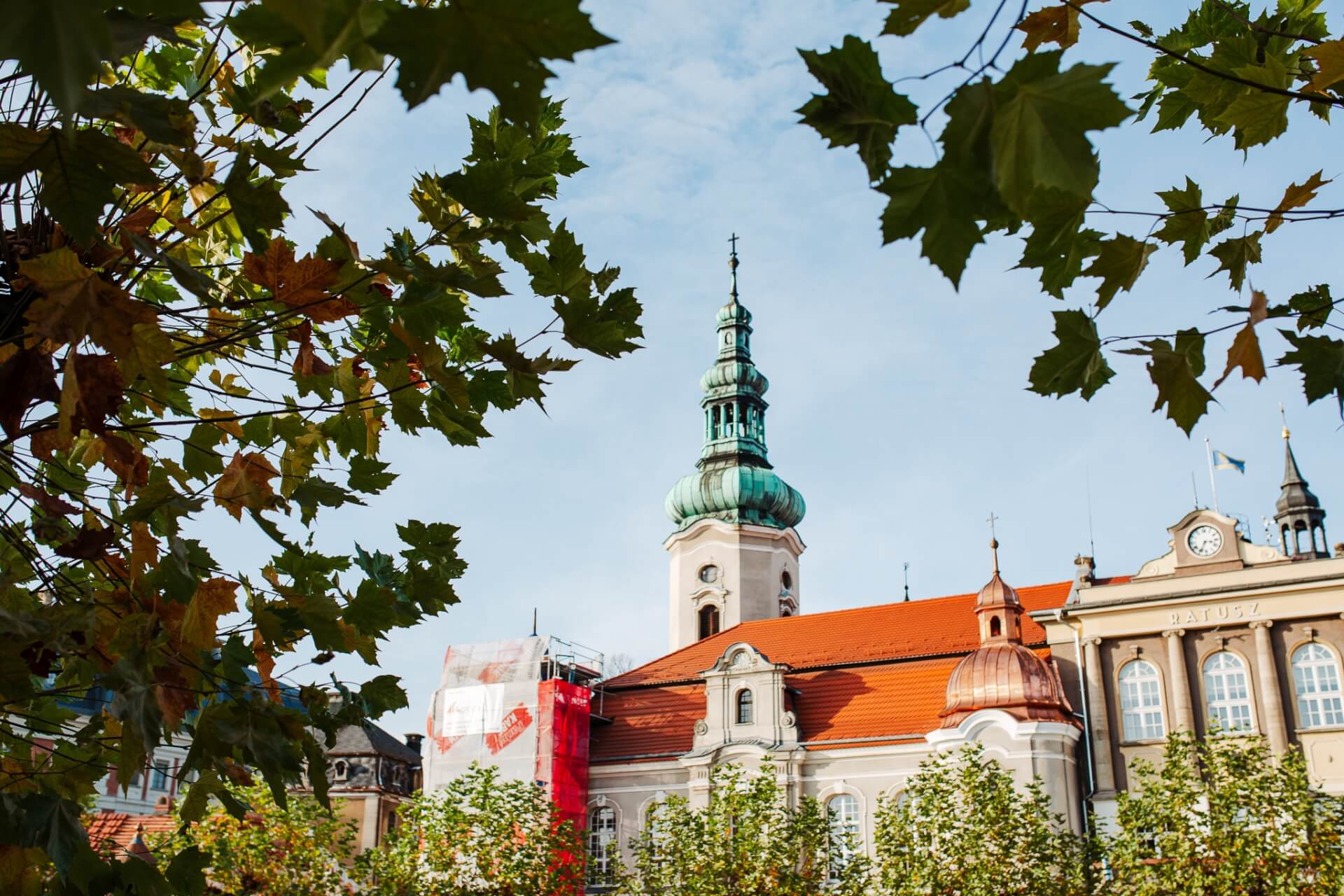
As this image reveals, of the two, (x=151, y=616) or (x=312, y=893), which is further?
(x=312, y=893)

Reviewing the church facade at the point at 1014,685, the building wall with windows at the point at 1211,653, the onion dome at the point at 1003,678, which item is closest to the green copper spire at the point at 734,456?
the church facade at the point at 1014,685

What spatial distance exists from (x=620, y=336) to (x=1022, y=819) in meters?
19.7

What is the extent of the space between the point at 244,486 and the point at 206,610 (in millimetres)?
434

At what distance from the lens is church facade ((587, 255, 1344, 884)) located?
1006 inches

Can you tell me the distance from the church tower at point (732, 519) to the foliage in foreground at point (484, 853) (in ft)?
50.6

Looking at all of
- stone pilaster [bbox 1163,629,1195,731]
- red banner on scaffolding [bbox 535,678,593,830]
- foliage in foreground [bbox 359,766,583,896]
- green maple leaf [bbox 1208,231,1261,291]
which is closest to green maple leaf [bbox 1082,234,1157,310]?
green maple leaf [bbox 1208,231,1261,291]

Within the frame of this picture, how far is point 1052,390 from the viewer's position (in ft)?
9.75

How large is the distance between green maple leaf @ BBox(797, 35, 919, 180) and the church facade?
2367 centimetres

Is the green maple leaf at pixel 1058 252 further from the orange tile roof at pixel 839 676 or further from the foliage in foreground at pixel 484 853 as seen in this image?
the orange tile roof at pixel 839 676

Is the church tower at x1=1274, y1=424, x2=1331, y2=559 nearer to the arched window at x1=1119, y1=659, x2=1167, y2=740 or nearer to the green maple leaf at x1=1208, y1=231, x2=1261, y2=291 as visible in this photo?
the arched window at x1=1119, y1=659, x2=1167, y2=740

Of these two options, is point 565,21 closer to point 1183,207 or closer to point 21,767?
point 1183,207

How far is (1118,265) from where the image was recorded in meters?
3.02

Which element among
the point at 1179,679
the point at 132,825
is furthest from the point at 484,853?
the point at 1179,679

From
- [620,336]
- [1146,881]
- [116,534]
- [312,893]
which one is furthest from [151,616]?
[312,893]
